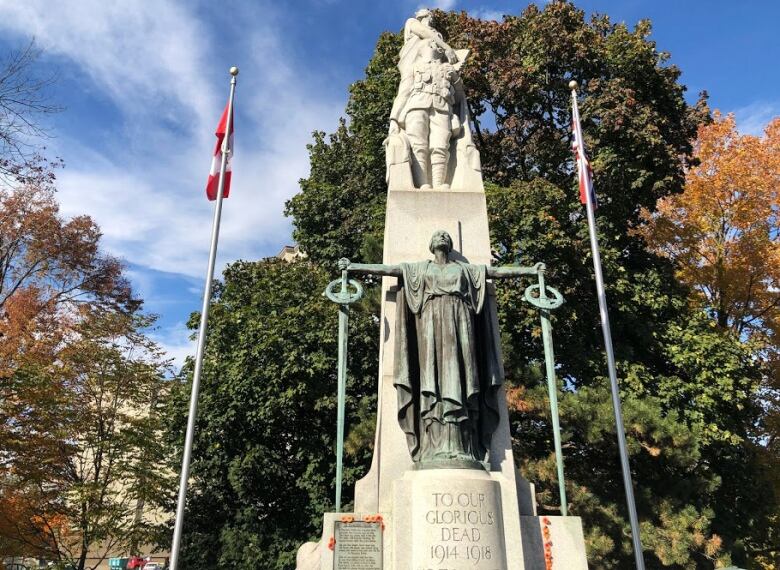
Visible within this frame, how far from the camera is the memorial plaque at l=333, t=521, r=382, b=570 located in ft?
19.0

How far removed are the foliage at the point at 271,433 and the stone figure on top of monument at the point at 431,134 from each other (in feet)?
24.2

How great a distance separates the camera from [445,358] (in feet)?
20.4

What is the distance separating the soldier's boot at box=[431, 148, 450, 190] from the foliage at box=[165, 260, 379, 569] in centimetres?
745

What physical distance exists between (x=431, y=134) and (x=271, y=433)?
10910mm

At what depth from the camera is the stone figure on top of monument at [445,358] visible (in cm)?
610

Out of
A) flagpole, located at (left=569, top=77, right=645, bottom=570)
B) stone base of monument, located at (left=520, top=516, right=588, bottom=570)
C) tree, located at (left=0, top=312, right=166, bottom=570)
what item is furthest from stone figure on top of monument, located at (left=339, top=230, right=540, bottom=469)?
tree, located at (left=0, top=312, right=166, bottom=570)

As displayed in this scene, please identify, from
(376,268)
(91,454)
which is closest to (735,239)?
(376,268)

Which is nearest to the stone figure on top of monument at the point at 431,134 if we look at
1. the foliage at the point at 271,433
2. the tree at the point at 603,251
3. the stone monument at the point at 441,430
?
the stone monument at the point at 441,430

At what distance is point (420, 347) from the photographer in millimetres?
6480

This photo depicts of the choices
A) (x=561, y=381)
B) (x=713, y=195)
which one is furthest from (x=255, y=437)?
(x=713, y=195)

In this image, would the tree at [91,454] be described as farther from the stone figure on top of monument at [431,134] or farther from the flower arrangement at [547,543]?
the flower arrangement at [547,543]

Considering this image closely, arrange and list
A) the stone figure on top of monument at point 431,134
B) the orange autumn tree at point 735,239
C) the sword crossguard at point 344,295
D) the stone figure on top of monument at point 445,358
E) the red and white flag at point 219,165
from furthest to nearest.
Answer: the orange autumn tree at point 735,239 → the red and white flag at point 219,165 → the stone figure on top of monument at point 431,134 → the sword crossguard at point 344,295 → the stone figure on top of monument at point 445,358

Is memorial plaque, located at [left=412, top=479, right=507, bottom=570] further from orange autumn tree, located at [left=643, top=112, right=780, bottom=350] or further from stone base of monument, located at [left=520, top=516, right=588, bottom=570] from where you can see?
orange autumn tree, located at [left=643, top=112, right=780, bottom=350]

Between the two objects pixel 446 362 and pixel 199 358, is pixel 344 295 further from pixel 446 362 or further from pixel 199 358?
pixel 199 358
